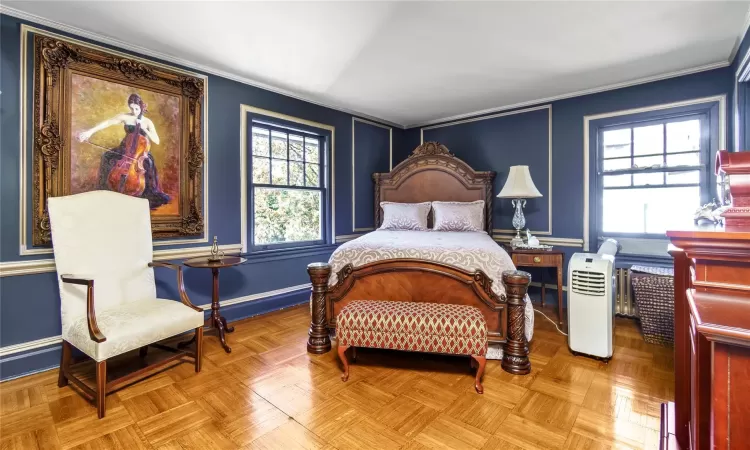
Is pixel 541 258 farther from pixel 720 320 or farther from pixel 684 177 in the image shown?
pixel 720 320

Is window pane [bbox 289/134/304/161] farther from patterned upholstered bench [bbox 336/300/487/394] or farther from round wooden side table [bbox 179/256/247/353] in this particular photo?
patterned upholstered bench [bbox 336/300/487/394]

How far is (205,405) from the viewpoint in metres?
2.04

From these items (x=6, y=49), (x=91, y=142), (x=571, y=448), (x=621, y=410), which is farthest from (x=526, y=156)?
(x=6, y=49)

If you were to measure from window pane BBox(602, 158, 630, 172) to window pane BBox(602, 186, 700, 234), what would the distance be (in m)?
0.25

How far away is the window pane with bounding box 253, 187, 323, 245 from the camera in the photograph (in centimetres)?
396

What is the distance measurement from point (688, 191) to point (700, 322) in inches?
150

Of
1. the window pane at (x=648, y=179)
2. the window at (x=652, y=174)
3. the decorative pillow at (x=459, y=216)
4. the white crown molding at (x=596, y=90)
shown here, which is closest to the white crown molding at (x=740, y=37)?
the white crown molding at (x=596, y=90)

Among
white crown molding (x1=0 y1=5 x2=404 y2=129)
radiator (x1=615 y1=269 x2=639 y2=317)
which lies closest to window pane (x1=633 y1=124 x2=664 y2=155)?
radiator (x1=615 y1=269 x2=639 y2=317)

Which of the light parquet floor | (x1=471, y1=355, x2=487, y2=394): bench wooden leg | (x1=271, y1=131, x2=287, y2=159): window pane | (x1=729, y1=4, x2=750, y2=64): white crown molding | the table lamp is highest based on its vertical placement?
(x1=729, y1=4, x2=750, y2=64): white crown molding

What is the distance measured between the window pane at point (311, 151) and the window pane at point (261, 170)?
22.3 inches

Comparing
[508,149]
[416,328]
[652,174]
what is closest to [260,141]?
[416,328]

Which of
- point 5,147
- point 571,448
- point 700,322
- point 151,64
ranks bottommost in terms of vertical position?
point 571,448

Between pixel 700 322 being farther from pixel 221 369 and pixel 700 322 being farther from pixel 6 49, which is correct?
pixel 6 49

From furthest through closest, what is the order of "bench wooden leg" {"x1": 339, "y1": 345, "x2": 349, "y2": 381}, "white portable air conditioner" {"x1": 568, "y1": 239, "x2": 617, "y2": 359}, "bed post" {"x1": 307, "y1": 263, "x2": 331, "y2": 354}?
"bed post" {"x1": 307, "y1": 263, "x2": 331, "y2": 354} → "white portable air conditioner" {"x1": 568, "y1": 239, "x2": 617, "y2": 359} → "bench wooden leg" {"x1": 339, "y1": 345, "x2": 349, "y2": 381}
